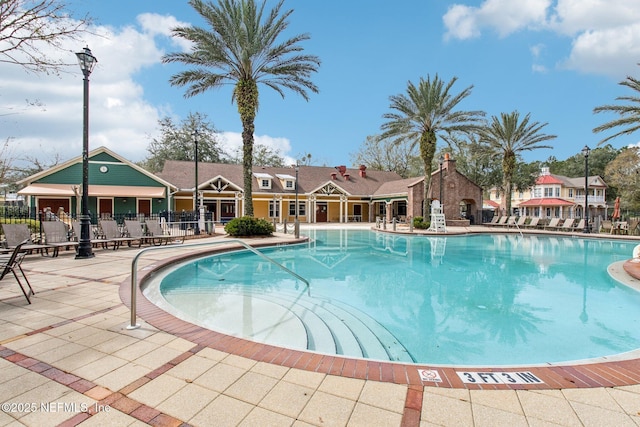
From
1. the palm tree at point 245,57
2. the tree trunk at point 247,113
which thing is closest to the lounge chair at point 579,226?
the palm tree at point 245,57

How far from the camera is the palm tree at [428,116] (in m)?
23.0

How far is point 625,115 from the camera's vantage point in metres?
18.5

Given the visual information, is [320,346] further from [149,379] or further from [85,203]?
[85,203]

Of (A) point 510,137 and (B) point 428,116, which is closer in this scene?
(B) point 428,116

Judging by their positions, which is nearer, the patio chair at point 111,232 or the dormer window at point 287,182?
the patio chair at point 111,232

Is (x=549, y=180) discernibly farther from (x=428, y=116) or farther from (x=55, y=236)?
(x=55, y=236)

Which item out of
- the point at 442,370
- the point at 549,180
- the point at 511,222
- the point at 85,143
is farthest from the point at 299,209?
the point at 549,180

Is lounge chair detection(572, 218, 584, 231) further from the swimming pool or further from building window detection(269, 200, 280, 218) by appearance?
building window detection(269, 200, 280, 218)

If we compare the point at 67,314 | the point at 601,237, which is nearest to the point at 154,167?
the point at 67,314

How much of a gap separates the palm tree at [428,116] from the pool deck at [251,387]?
2221 centimetres

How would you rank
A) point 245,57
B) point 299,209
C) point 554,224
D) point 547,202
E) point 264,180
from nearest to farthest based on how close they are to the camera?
point 245,57 → point 554,224 → point 264,180 → point 299,209 → point 547,202

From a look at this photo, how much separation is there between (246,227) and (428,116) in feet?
52.9

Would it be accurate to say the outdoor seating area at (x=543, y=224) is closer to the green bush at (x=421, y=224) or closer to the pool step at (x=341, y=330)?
the green bush at (x=421, y=224)

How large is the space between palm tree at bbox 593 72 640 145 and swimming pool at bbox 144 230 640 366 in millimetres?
11536
